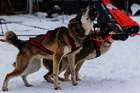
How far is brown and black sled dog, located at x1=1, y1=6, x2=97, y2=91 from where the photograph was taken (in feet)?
22.9

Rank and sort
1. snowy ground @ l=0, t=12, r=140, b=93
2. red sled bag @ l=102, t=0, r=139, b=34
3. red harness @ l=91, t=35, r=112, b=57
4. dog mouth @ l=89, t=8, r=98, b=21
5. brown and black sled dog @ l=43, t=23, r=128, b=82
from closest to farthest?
dog mouth @ l=89, t=8, r=98, b=21, snowy ground @ l=0, t=12, r=140, b=93, brown and black sled dog @ l=43, t=23, r=128, b=82, red harness @ l=91, t=35, r=112, b=57, red sled bag @ l=102, t=0, r=139, b=34

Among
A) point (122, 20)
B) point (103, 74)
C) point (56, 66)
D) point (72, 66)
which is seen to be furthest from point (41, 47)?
point (122, 20)

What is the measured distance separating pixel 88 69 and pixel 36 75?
113cm

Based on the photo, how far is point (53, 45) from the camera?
23.0 feet

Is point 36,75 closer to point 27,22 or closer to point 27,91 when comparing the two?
point 27,91

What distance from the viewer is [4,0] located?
67.6 feet

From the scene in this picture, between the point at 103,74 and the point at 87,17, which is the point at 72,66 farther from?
the point at 103,74

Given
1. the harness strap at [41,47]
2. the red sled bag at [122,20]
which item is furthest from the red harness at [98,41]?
the red sled bag at [122,20]

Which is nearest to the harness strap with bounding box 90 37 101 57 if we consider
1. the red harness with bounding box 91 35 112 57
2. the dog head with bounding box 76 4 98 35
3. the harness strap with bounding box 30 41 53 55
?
the red harness with bounding box 91 35 112 57

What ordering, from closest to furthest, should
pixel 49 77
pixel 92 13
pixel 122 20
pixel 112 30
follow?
1. pixel 92 13
2. pixel 49 77
3. pixel 112 30
4. pixel 122 20

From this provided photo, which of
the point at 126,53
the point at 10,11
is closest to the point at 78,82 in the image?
the point at 126,53

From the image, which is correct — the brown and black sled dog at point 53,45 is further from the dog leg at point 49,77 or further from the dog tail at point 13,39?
the dog leg at point 49,77

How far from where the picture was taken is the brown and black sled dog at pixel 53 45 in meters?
6.97

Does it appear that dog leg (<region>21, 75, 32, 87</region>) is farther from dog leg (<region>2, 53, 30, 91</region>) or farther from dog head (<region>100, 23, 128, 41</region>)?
dog head (<region>100, 23, 128, 41</region>)
